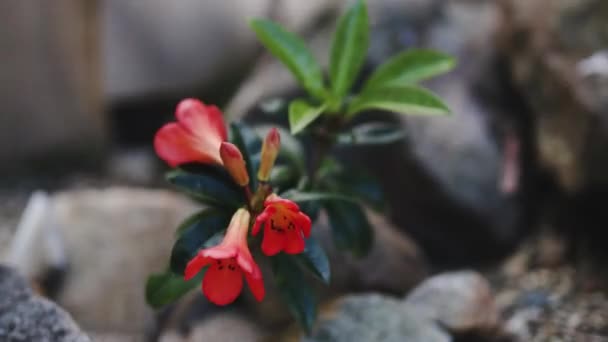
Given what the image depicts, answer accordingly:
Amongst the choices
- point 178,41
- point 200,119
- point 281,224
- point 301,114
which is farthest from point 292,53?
point 178,41

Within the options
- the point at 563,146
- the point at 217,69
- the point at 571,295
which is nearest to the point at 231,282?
the point at 571,295

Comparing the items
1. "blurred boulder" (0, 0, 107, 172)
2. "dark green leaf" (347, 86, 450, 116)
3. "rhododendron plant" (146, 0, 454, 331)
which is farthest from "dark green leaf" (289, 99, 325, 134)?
"blurred boulder" (0, 0, 107, 172)

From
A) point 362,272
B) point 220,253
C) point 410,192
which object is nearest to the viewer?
point 220,253

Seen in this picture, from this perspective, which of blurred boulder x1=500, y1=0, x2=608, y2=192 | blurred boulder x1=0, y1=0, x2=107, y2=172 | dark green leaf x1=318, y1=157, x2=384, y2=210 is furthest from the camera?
blurred boulder x1=0, y1=0, x2=107, y2=172

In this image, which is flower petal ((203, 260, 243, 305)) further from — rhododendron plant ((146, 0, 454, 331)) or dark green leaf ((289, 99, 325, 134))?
dark green leaf ((289, 99, 325, 134))

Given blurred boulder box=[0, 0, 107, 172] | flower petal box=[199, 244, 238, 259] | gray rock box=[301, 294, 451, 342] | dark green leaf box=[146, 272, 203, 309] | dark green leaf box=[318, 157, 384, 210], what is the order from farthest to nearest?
1. blurred boulder box=[0, 0, 107, 172]
2. dark green leaf box=[318, 157, 384, 210]
3. gray rock box=[301, 294, 451, 342]
4. dark green leaf box=[146, 272, 203, 309]
5. flower petal box=[199, 244, 238, 259]

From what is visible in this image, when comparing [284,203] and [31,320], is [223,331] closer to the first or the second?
[31,320]

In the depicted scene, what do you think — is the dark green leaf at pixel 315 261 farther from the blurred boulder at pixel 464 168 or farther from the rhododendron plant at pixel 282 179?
the blurred boulder at pixel 464 168
